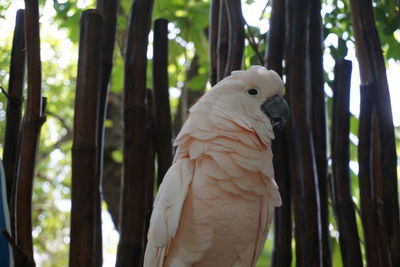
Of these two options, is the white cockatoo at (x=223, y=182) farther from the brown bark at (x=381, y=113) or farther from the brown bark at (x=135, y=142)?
the brown bark at (x=381, y=113)

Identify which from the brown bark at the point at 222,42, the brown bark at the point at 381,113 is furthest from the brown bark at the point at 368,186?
the brown bark at the point at 222,42

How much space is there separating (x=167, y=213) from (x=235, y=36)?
1.60ft

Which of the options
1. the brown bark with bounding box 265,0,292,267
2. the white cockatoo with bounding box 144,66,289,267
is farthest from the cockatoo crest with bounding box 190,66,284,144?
the brown bark with bounding box 265,0,292,267

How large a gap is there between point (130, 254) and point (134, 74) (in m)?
0.46

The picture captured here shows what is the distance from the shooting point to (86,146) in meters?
1.27

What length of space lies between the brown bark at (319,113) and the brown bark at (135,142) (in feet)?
1.48

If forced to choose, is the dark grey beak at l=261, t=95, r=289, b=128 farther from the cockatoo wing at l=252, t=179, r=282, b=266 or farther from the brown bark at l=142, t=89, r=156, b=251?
the brown bark at l=142, t=89, r=156, b=251

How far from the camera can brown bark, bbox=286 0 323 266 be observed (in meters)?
1.32

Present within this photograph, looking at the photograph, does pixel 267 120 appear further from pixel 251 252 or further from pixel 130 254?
pixel 130 254

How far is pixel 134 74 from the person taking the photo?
1.44 metres

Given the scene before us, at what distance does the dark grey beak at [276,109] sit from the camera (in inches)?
49.0

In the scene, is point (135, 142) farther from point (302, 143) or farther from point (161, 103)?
point (302, 143)

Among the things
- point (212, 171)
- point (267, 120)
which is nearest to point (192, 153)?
point (212, 171)

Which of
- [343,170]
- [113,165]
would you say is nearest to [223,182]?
[343,170]
